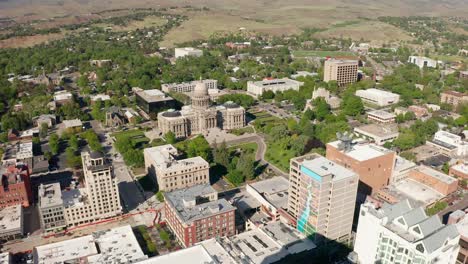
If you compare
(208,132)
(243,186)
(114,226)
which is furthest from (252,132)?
(114,226)

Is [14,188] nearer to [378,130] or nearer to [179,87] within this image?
[179,87]

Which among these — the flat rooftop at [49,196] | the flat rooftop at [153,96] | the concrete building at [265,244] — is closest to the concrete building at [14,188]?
the flat rooftop at [49,196]

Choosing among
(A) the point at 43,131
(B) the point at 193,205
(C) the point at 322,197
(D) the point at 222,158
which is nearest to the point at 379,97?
(D) the point at 222,158

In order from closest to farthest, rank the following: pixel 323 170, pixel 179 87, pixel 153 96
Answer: pixel 323 170, pixel 153 96, pixel 179 87

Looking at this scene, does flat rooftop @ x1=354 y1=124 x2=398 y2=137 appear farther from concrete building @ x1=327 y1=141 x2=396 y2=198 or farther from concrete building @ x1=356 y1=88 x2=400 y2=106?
concrete building @ x1=356 y1=88 x2=400 y2=106

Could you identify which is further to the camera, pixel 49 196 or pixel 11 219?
pixel 49 196

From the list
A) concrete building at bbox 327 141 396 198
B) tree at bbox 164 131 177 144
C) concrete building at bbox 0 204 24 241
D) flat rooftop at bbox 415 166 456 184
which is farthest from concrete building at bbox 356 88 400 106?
concrete building at bbox 0 204 24 241

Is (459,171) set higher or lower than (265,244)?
higher
